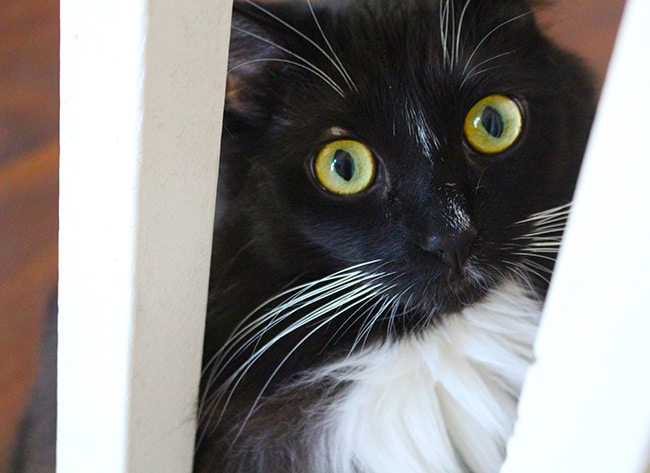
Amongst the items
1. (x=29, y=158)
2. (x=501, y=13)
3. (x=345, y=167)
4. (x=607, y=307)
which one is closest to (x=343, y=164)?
(x=345, y=167)

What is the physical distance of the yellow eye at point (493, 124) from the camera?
74 centimetres

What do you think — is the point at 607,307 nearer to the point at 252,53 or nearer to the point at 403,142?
the point at 403,142

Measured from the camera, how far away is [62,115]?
1.57 feet

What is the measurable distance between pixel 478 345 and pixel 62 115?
461mm

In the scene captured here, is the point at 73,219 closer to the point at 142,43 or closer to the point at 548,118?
the point at 142,43

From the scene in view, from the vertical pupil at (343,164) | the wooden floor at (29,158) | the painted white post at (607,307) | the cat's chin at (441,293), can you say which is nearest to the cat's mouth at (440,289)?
the cat's chin at (441,293)

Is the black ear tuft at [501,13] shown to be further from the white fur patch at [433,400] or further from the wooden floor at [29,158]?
the wooden floor at [29,158]

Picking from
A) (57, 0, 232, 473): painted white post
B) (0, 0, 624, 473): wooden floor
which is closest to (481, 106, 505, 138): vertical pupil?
(57, 0, 232, 473): painted white post

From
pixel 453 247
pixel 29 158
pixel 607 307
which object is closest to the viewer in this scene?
pixel 607 307

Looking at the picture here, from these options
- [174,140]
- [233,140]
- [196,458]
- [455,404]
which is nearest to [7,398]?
[196,458]

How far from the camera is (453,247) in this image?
26.7 inches

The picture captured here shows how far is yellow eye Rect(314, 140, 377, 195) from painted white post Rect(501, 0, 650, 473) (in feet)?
1.26

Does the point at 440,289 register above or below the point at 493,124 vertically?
below

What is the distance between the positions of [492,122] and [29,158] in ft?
2.77
